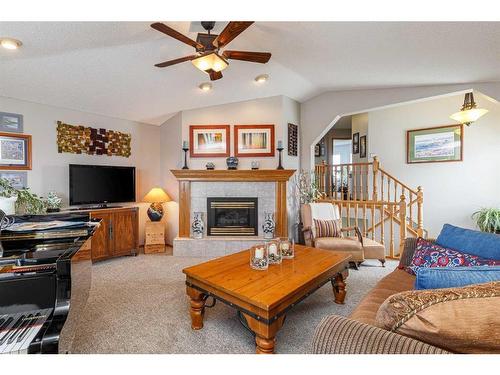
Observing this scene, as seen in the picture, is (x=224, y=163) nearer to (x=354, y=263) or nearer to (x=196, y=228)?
(x=196, y=228)

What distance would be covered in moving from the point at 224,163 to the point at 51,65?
261 cm

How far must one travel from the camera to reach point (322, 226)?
3.69 meters

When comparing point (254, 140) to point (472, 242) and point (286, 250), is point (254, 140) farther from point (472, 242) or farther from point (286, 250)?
point (472, 242)

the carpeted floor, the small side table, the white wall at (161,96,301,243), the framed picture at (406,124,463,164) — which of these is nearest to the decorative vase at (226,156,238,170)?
the white wall at (161,96,301,243)

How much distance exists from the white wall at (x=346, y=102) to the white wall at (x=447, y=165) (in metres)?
1.81

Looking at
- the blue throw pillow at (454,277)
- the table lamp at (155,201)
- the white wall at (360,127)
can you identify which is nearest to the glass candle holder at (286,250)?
the blue throw pillow at (454,277)

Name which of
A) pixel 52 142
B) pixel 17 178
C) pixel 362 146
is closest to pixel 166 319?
pixel 17 178

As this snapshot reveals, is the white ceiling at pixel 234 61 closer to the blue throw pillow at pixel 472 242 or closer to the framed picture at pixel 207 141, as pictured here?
the framed picture at pixel 207 141

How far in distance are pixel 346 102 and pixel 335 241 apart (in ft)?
8.18

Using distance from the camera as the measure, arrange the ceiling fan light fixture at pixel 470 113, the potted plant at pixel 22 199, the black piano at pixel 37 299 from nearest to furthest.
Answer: the black piano at pixel 37 299, the potted plant at pixel 22 199, the ceiling fan light fixture at pixel 470 113

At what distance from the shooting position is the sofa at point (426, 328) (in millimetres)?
760

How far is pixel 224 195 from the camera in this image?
4.32 m

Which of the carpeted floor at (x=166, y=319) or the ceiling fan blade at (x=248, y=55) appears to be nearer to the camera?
the carpeted floor at (x=166, y=319)
